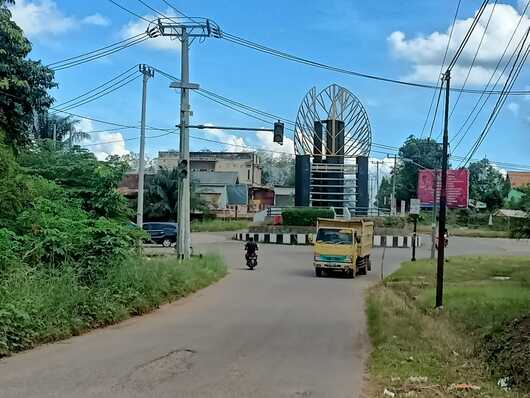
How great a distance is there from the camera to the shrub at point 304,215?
177 ft

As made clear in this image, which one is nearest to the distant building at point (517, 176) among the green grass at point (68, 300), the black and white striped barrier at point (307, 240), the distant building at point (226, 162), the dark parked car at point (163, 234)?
the distant building at point (226, 162)

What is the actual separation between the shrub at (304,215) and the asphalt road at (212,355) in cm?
3301

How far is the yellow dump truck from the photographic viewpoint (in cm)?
3040

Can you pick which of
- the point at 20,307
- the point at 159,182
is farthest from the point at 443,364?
the point at 159,182

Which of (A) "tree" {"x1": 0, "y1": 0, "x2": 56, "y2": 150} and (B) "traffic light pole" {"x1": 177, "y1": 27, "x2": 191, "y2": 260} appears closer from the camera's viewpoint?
(A) "tree" {"x1": 0, "y1": 0, "x2": 56, "y2": 150}

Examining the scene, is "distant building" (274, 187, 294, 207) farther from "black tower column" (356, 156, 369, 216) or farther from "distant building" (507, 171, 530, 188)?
"black tower column" (356, 156, 369, 216)

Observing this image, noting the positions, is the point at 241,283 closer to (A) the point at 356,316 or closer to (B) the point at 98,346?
(A) the point at 356,316

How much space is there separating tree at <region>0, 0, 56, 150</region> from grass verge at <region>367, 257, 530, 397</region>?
1087 cm

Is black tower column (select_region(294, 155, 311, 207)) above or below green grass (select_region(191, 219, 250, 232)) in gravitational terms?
above

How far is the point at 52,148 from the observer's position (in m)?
23.3

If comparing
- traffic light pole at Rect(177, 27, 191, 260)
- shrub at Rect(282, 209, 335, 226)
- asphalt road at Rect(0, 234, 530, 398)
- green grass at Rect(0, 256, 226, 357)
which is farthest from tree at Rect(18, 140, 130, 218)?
shrub at Rect(282, 209, 335, 226)

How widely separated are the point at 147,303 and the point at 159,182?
53378 mm

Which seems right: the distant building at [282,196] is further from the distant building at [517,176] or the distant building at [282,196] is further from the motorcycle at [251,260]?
the motorcycle at [251,260]

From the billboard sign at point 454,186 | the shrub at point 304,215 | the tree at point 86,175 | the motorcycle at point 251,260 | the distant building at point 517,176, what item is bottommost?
the motorcycle at point 251,260
